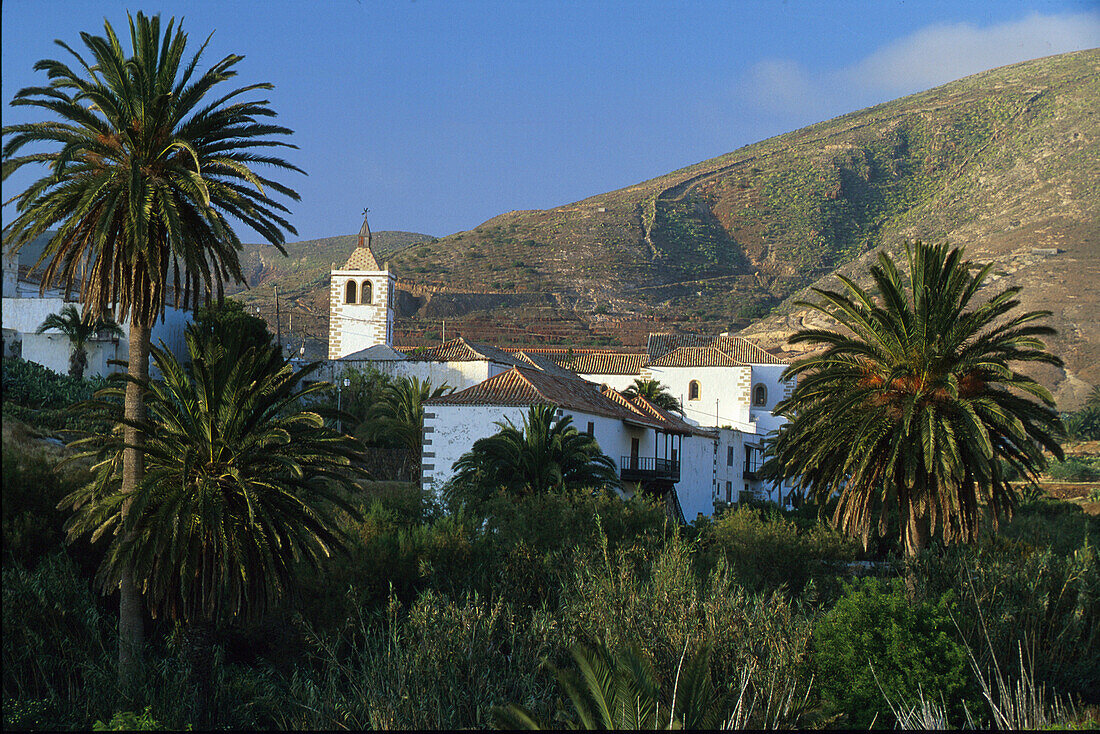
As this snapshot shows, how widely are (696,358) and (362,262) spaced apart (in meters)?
18.5

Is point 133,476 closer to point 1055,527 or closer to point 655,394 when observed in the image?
point 1055,527

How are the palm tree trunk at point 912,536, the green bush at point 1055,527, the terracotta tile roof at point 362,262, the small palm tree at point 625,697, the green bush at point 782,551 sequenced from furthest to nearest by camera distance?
the terracotta tile roof at point 362,262 → the green bush at point 1055,527 → the green bush at point 782,551 → the palm tree trunk at point 912,536 → the small palm tree at point 625,697

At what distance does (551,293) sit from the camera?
3915 inches

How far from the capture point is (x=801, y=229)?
4660 inches

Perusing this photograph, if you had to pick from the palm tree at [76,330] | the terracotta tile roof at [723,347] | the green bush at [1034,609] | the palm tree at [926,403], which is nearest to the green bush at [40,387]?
the palm tree at [76,330]

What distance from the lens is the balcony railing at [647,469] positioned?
3428cm

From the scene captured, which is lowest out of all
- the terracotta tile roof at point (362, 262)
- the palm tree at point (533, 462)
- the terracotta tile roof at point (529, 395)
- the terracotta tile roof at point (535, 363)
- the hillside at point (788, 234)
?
the palm tree at point (533, 462)

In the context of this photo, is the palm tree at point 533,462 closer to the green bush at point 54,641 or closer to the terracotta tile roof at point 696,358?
the green bush at point 54,641

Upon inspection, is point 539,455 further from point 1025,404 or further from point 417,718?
point 417,718

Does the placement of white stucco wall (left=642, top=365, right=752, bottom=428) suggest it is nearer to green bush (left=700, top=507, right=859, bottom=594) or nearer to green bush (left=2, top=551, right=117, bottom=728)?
green bush (left=700, top=507, right=859, bottom=594)

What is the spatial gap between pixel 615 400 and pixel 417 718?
1171 inches

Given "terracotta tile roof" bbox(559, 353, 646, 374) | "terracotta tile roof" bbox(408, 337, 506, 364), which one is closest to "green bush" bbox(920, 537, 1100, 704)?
"terracotta tile roof" bbox(408, 337, 506, 364)

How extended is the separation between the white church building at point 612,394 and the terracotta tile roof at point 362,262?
0.07 m

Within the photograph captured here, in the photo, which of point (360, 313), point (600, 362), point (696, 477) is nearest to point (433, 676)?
point (696, 477)
